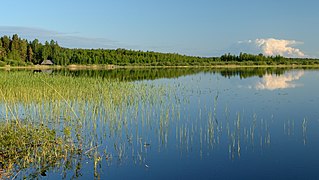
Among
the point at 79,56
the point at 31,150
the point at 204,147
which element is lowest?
the point at 204,147

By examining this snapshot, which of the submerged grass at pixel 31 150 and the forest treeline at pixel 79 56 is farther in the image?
the forest treeline at pixel 79 56

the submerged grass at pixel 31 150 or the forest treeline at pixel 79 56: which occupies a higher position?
the forest treeline at pixel 79 56

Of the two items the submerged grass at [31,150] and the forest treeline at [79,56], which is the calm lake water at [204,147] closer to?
the submerged grass at [31,150]

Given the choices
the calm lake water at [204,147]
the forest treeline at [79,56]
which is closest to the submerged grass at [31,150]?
the calm lake water at [204,147]

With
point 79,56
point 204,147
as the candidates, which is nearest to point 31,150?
point 204,147

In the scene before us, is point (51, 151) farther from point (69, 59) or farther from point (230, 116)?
point (69, 59)

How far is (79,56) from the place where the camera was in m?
99.1

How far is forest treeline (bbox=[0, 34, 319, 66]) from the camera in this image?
266 feet

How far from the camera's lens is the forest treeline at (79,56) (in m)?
81.2

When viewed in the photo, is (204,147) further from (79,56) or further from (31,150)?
(79,56)

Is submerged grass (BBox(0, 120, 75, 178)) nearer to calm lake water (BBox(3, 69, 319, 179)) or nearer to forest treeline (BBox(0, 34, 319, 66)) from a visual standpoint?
calm lake water (BBox(3, 69, 319, 179))

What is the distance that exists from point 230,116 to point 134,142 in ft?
18.0

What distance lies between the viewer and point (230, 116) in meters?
13.8

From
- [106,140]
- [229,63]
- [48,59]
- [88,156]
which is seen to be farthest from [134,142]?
[229,63]
